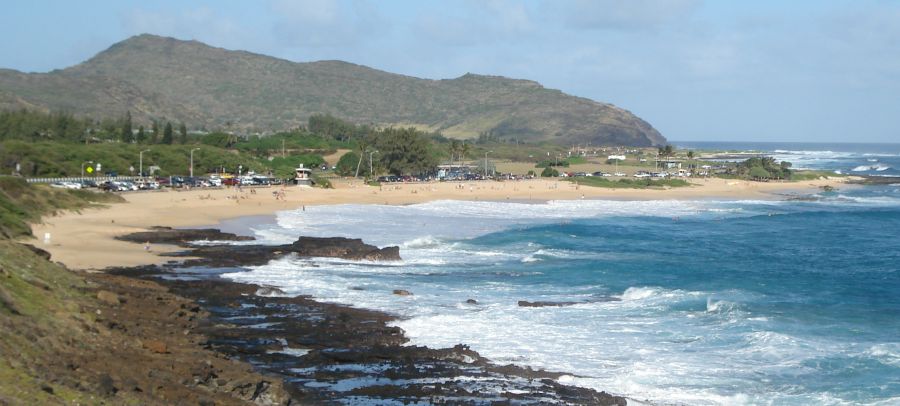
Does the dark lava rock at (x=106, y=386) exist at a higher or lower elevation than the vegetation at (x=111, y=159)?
lower

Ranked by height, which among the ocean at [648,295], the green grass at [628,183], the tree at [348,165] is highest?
the tree at [348,165]

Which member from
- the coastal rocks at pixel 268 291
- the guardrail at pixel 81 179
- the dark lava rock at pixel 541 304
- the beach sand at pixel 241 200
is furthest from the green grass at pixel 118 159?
the dark lava rock at pixel 541 304

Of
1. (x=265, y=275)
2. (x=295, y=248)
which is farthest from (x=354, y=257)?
(x=265, y=275)

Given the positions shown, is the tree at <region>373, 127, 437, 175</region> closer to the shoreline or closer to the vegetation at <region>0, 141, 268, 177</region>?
the shoreline

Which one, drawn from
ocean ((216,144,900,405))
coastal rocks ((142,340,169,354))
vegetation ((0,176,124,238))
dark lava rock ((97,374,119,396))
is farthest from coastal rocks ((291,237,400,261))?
dark lava rock ((97,374,119,396))

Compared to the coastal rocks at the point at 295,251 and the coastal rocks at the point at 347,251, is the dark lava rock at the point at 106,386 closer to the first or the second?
the coastal rocks at the point at 295,251

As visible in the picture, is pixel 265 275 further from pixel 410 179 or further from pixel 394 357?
pixel 410 179

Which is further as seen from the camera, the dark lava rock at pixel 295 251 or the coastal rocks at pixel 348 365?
the dark lava rock at pixel 295 251

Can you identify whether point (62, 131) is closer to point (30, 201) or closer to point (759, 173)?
point (30, 201)

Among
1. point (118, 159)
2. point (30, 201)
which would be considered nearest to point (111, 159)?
point (118, 159)

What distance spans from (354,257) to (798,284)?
1572 centimetres

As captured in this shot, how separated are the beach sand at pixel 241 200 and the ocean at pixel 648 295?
4480mm

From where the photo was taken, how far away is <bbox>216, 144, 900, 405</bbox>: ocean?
62.6ft

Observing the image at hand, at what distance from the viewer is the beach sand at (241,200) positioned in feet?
109
